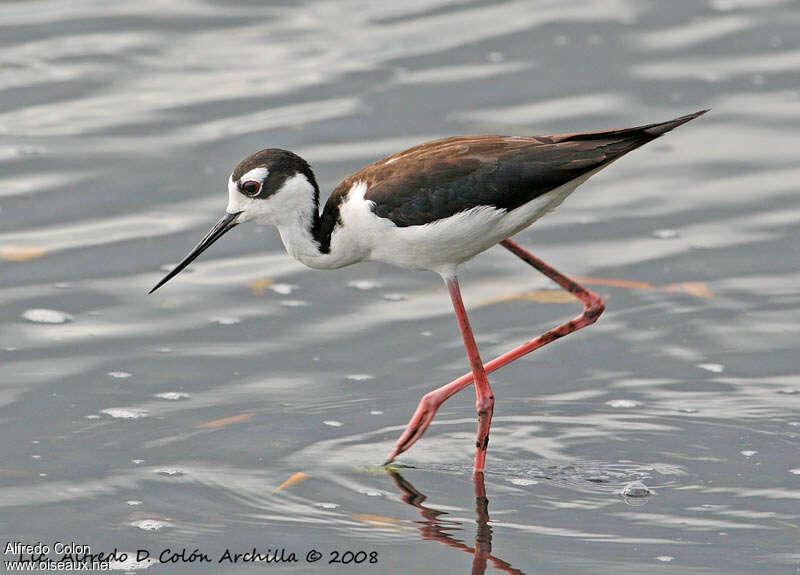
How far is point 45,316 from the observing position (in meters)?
7.99

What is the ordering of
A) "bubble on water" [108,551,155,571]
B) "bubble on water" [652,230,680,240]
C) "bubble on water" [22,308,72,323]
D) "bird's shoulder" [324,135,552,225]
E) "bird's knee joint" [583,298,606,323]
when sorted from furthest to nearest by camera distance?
"bubble on water" [652,230,680,240]
"bubble on water" [22,308,72,323]
"bird's knee joint" [583,298,606,323]
"bird's shoulder" [324,135,552,225]
"bubble on water" [108,551,155,571]

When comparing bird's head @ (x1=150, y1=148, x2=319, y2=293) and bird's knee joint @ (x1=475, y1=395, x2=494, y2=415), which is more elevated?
bird's head @ (x1=150, y1=148, x2=319, y2=293)

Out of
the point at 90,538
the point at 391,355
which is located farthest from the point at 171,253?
the point at 90,538

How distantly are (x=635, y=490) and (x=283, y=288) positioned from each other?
2.76 meters

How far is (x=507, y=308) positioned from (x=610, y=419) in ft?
4.50

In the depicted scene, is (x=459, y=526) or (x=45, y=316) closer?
(x=459, y=526)

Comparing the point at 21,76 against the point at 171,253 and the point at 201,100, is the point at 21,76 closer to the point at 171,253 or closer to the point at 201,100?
the point at 201,100

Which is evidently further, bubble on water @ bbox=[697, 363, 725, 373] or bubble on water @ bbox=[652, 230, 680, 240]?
bubble on water @ bbox=[652, 230, 680, 240]

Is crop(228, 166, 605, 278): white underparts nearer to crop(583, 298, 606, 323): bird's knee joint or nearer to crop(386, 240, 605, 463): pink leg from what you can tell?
crop(386, 240, 605, 463): pink leg

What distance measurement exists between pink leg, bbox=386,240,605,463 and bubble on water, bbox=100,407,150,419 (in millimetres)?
1229

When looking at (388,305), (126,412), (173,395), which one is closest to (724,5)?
(388,305)

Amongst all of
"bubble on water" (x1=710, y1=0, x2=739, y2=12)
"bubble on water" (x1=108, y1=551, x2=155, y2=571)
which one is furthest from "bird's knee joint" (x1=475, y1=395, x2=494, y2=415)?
"bubble on water" (x1=710, y1=0, x2=739, y2=12)

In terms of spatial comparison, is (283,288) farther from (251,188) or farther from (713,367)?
(713,367)

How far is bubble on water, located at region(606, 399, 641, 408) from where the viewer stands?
7162 mm
